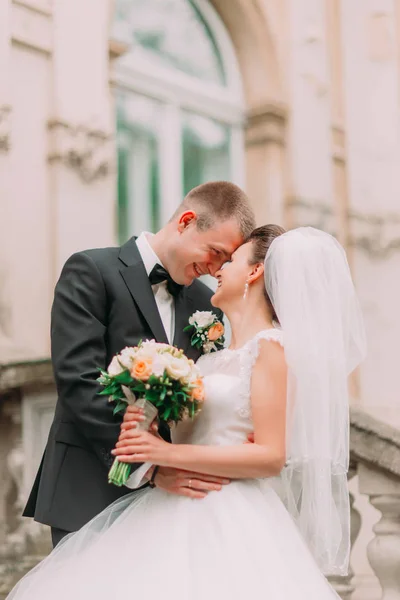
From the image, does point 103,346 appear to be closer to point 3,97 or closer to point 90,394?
point 90,394

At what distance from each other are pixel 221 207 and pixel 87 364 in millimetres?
756

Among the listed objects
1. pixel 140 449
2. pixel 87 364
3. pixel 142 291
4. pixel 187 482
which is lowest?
pixel 187 482

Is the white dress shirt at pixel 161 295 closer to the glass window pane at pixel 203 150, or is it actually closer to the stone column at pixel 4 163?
the stone column at pixel 4 163

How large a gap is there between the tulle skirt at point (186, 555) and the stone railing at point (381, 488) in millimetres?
1098

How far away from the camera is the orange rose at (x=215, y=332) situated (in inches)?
126

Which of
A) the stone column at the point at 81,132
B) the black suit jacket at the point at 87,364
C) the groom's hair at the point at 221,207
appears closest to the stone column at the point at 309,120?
the stone column at the point at 81,132

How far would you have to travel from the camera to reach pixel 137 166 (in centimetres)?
654

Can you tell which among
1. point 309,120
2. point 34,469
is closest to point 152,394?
point 34,469

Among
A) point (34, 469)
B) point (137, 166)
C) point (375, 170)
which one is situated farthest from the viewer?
point (375, 170)

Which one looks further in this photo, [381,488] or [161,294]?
[381,488]

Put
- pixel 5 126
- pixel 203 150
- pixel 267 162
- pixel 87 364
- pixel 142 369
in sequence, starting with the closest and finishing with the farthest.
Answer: pixel 142 369 < pixel 87 364 < pixel 5 126 < pixel 203 150 < pixel 267 162

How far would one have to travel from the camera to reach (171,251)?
10.6 ft

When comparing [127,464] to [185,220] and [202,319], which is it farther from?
[185,220]

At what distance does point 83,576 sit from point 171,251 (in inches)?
45.2
